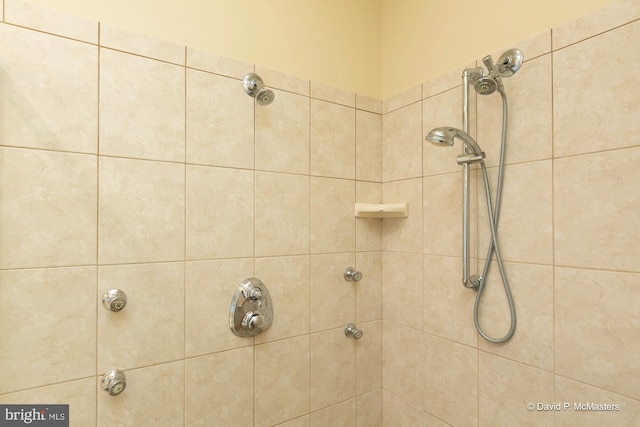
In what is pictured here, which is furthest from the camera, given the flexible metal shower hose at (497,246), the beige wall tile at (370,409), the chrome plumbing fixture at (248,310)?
the beige wall tile at (370,409)

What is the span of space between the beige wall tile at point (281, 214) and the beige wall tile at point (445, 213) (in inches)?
20.1

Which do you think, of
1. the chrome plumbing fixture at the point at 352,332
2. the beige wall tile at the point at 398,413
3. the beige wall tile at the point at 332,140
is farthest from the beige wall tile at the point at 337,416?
the beige wall tile at the point at 332,140

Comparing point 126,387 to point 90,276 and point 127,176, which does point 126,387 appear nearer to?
point 90,276

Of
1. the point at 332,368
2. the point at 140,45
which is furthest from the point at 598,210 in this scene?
the point at 140,45

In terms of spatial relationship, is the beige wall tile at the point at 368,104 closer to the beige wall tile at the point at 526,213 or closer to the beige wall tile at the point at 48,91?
the beige wall tile at the point at 526,213

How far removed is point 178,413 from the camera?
1.08m

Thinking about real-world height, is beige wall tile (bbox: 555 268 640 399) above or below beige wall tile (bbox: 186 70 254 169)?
below

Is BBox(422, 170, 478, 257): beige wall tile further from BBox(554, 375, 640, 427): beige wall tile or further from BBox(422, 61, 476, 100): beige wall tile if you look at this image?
BBox(554, 375, 640, 427): beige wall tile

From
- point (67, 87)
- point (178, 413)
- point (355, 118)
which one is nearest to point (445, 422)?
point (178, 413)

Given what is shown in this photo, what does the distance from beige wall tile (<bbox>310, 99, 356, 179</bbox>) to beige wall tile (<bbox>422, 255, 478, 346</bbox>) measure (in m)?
0.54

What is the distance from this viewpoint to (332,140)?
4.76 ft

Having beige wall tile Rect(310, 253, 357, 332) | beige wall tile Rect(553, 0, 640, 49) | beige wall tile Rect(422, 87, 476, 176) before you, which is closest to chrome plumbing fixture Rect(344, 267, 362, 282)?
beige wall tile Rect(310, 253, 357, 332)

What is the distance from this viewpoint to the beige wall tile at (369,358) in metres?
1.51

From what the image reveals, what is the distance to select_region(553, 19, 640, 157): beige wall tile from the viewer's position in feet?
2.85
